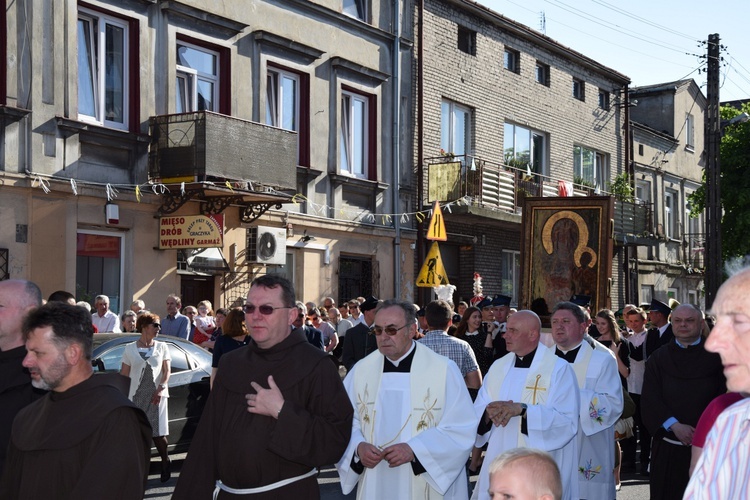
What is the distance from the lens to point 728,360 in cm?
309

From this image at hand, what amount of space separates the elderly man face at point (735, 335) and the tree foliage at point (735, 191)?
26.2 meters

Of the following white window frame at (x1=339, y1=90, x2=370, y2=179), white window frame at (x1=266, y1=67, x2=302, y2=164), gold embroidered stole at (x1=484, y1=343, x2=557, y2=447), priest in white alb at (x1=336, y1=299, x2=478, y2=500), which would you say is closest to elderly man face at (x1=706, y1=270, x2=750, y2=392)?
priest in white alb at (x1=336, y1=299, x2=478, y2=500)

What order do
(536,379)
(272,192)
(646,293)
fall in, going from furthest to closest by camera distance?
(646,293), (272,192), (536,379)

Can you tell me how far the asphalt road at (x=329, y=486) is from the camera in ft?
33.8

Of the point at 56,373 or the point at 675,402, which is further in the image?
the point at 675,402

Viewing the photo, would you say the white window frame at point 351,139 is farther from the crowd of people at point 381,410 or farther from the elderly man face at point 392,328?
the elderly man face at point 392,328

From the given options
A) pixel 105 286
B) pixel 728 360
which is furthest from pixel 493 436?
pixel 105 286

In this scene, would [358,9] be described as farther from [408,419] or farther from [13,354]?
[13,354]

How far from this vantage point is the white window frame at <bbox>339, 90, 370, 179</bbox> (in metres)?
22.5

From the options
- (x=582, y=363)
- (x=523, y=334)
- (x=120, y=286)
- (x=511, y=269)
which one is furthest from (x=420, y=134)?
(x=523, y=334)

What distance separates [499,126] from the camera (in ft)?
88.9

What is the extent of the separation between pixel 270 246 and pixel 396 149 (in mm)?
4931

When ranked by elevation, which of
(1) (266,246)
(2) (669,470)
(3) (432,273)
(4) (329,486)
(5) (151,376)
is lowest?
(4) (329,486)

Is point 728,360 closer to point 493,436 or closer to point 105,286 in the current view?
point 493,436
